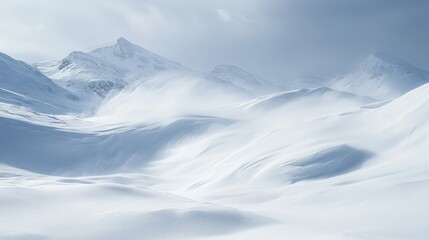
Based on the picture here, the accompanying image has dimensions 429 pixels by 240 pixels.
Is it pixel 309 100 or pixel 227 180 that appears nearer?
pixel 227 180

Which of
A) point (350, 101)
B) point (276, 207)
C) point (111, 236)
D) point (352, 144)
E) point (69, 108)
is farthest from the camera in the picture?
point (69, 108)

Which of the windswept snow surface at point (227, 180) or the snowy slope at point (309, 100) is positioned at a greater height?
the snowy slope at point (309, 100)

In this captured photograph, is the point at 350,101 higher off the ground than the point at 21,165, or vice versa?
the point at 350,101

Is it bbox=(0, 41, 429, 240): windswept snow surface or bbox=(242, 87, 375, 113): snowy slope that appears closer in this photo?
bbox=(0, 41, 429, 240): windswept snow surface

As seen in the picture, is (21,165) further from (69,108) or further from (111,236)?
(69,108)

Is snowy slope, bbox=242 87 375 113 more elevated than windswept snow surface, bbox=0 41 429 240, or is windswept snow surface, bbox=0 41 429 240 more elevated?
snowy slope, bbox=242 87 375 113

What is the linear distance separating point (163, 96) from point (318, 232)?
576 feet

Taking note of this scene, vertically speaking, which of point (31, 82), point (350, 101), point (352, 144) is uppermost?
point (31, 82)

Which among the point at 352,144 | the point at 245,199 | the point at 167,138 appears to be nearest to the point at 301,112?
the point at 167,138

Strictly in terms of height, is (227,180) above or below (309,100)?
below

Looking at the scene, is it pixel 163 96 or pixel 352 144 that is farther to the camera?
pixel 163 96

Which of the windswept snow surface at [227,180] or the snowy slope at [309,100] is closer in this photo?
the windswept snow surface at [227,180]

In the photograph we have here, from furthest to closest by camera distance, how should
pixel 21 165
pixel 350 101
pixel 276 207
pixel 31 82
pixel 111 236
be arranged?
pixel 31 82 < pixel 350 101 < pixel 21 165 < pixel 276 207 < pixel 111 236

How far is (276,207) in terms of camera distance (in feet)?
89.6
